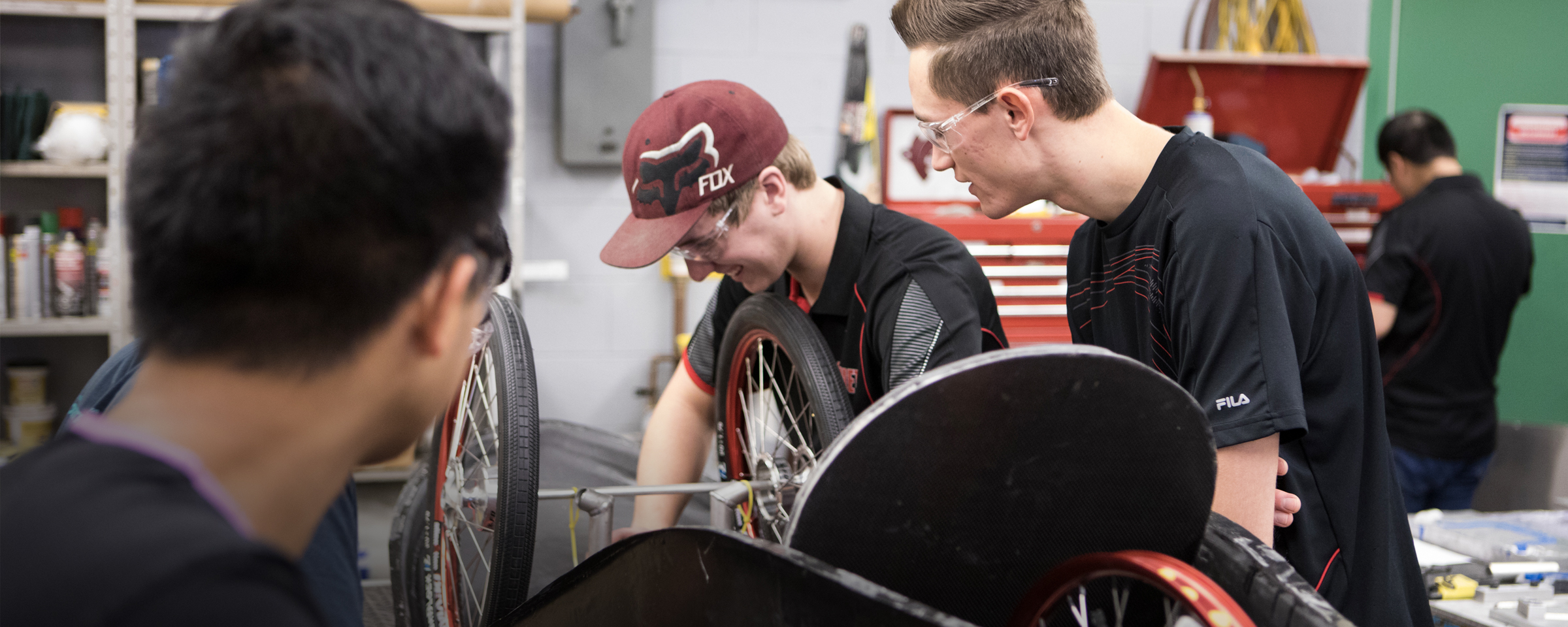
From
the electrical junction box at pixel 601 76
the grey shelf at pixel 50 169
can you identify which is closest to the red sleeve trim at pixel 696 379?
the electrical junction box at pixel 601 76

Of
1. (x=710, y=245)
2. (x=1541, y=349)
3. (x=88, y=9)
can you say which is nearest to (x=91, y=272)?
(x=88, y=9)

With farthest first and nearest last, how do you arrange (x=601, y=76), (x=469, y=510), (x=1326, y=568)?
(x=601, y=76) < (x=469, y=510) < (x=1326, y=568)

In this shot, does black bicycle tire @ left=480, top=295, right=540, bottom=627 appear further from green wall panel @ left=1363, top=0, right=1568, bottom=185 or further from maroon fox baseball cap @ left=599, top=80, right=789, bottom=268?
green wall panel @ left=1363, top=0, right=1568, bottom=185


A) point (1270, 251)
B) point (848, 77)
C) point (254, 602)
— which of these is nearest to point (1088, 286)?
point (1270, 251)

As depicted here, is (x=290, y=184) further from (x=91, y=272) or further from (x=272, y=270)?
(x=91, y=272)

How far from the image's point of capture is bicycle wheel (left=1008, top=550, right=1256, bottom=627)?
0.71 meters

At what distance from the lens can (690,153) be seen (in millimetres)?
1418

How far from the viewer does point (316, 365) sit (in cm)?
49

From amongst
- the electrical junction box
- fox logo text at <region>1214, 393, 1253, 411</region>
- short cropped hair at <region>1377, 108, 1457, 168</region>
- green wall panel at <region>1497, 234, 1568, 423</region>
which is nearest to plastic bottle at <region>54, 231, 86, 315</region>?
the electrical junction box

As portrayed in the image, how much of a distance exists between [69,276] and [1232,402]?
10.2ft

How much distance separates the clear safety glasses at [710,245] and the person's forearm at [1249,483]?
0.77m

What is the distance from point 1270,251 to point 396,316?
781 mm

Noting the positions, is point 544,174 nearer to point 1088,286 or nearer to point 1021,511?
point 1088,286

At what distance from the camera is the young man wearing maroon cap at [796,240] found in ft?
4.44
